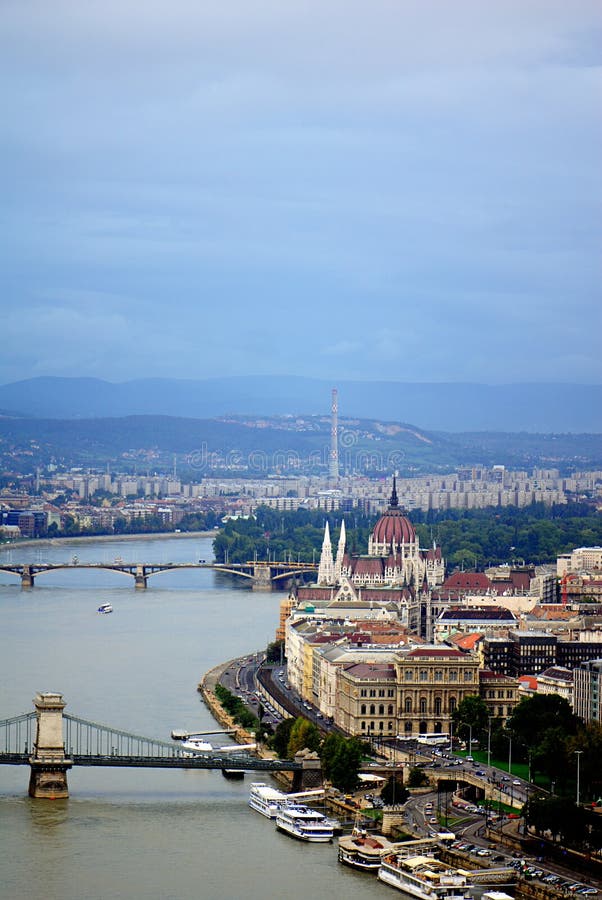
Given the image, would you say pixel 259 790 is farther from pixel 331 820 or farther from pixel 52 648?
pixel 52 648

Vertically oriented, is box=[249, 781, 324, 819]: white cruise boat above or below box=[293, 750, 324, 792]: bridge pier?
below

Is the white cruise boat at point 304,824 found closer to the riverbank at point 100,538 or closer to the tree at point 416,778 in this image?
the tree at point 416,778

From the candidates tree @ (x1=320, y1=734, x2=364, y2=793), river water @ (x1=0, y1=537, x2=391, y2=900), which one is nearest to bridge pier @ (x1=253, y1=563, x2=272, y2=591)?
river water @ (x1=0, y1=537, x2=391, y2=900)

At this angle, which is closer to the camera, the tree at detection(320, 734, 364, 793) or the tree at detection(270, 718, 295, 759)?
the tree at detection(320, 734, 364, 793)

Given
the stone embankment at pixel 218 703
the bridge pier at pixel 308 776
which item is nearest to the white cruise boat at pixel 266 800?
the bridge pier at pixel 308 776

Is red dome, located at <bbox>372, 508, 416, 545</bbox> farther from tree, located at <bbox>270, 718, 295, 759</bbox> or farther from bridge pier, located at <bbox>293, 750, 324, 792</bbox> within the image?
bridge pier, located at <bbox>293, 750, 324, 792</bbox>

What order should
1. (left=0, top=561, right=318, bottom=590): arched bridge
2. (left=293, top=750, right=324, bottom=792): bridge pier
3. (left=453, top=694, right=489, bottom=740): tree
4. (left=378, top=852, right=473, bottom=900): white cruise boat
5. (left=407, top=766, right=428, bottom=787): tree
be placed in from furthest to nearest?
(left=0, top=561, right=318, bottom=590): arched bridge
(left=453, top=694, right=489, bottom=740): tree
(left=293, top=750, right=324, bottom=792): bridge pier
(left=407, top=766, right=428, bottom=787): tree
(left=378, top=852, right=473, bottom=900): white cruise boat

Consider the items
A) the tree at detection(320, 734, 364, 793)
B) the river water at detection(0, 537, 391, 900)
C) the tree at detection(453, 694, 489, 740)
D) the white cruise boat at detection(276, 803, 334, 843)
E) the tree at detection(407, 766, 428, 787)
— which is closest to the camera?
the river water at detection(0, 537, 391, 900)
